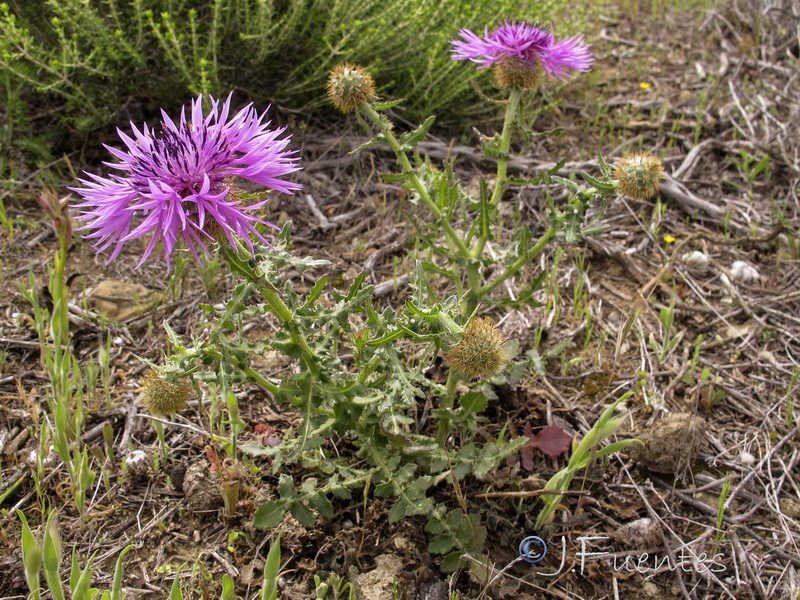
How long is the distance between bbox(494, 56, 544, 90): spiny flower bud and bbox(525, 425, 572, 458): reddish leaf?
53.0 inches

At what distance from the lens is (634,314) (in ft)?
9.04

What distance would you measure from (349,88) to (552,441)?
1.50 m

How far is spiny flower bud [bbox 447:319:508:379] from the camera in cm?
207

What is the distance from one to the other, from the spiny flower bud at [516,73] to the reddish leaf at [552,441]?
1.35 m

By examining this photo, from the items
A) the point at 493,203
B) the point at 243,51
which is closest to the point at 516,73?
the point at 493,203

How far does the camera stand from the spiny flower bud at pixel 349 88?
2.47m

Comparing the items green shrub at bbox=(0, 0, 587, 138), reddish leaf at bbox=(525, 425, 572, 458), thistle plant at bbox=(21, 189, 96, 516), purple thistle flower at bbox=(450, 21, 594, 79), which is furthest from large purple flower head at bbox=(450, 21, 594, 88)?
thistle plant at bbox=(21, 189, 96, 516)

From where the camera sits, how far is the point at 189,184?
183cm

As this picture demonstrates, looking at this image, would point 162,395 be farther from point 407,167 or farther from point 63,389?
point 407,167

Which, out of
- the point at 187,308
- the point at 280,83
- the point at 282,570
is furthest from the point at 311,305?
the point at 280,83

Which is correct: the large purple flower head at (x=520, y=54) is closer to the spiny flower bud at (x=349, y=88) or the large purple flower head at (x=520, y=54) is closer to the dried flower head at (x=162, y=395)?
the spiny flower bud at (x=349, y=88)

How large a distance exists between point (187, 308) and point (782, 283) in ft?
9.97

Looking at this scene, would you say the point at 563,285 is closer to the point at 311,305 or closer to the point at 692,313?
the point at 692,313

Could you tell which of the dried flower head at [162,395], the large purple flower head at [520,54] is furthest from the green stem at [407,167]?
the dried flower head at [162,395]
